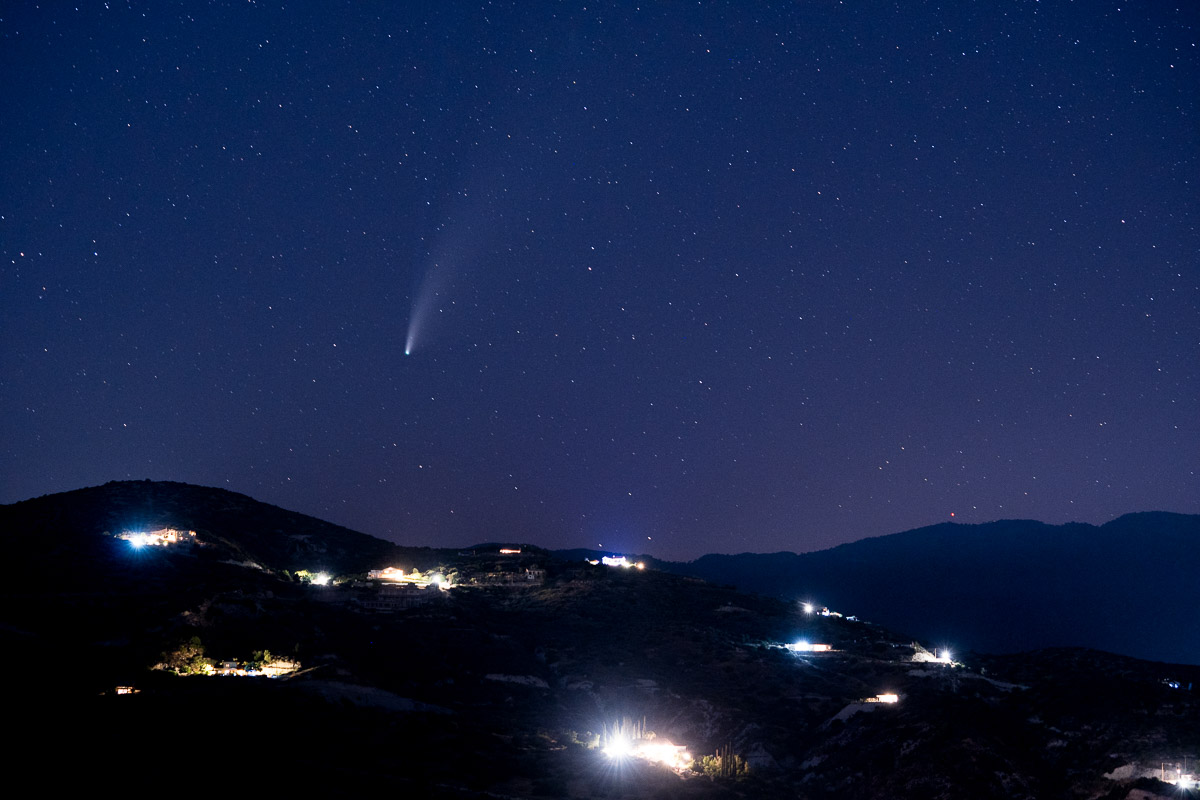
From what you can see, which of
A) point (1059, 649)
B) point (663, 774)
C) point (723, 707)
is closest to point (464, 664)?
point (723, 707)

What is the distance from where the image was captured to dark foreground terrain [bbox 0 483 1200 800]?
28500 millimetres

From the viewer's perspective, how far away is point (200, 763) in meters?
25.2

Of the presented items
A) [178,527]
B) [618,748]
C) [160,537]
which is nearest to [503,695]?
[618,748]

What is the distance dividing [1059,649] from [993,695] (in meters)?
32.0

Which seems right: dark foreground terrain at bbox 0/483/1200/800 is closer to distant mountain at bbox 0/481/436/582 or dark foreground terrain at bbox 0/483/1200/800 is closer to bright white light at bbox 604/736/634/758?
distant mountain at bbox 0/481/436/582

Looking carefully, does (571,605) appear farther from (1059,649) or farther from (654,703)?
(1059,649)

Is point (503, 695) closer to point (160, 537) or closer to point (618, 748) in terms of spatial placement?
point (618, 748)

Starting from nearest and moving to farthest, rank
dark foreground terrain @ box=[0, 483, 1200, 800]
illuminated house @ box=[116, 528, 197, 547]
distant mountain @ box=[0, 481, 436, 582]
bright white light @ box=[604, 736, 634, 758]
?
1. dark foreground terrain @ box=[0, 483, 1200, 800]
2. bright white light @ box=[604, 736, 634, 758]
3. distant mountain @ box=[0, 481, 436, 582]
4. illuminated house @ box=[116, 528, 197, 547]

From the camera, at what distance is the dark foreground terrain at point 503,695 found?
28500mm

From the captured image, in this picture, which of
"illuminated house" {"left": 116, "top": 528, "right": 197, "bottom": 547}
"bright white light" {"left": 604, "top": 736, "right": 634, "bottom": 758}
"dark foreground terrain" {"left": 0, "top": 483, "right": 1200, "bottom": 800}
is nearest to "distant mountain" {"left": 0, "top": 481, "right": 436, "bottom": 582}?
"dark foreground terrain" {"left": 0, "top": 483, "right": 1200, "bottom": 800}

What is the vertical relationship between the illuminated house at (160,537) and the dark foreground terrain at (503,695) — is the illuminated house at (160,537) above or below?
above

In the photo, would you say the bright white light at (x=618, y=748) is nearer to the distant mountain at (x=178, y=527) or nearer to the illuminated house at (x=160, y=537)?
the distant mountain at (x=178, y=527)

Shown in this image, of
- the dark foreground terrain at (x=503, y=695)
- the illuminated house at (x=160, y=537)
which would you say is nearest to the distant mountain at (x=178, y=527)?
the dark foreground terrain at (x=503, y=695)

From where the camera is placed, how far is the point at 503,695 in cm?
5162
